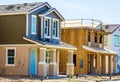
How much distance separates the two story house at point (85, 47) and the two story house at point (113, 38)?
566 cm

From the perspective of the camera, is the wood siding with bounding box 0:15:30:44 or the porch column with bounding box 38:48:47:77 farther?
the wood siding with bounding box 0:15:30:44

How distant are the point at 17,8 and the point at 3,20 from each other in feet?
6.39

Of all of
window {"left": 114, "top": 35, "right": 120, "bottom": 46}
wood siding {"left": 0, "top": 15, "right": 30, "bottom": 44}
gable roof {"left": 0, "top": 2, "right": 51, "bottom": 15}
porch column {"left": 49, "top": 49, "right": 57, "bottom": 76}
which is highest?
gable roof {"left": 0, "top": 2, "right": 51, "bottom": 15}

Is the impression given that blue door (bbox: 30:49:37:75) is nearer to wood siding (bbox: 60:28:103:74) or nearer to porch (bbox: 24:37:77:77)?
porch (bbox: 24:37:77:77)

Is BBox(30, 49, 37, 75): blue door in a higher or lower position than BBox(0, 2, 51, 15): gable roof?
lower

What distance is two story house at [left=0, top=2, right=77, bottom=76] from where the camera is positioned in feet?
131

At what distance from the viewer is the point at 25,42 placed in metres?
39.8

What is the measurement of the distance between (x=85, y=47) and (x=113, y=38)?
12265 millimetres

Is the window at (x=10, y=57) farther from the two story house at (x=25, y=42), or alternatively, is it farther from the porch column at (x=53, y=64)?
the porch column at (x=53, y=64)

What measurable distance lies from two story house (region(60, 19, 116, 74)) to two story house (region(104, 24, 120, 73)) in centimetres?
566

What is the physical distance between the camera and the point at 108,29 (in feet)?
208

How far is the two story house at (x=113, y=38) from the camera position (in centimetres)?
6247

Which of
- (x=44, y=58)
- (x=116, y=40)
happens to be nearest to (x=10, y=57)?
(x=44, y=58)

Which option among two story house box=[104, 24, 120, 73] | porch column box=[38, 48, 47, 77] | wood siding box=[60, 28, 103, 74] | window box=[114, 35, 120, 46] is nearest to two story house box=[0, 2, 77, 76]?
porch column box=[38, 48, 47, 77]
